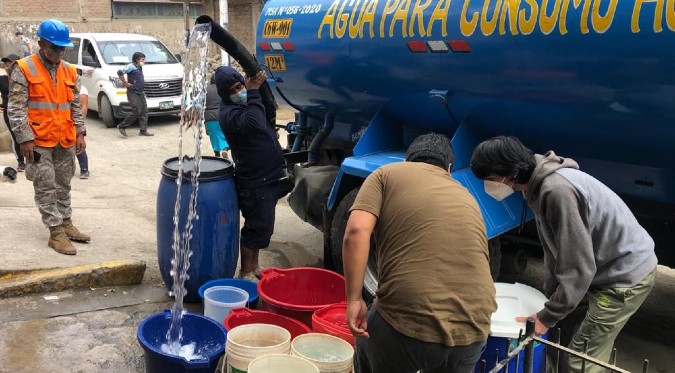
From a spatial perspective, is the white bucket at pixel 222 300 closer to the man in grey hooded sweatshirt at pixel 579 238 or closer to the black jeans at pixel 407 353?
the black jeans at pixel 407 353

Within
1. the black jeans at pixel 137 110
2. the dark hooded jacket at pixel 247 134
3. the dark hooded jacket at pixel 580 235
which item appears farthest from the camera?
the black jeans at pixel 137 110

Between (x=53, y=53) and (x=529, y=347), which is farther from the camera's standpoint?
(x=53, y=53)

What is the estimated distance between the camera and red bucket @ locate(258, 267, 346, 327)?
12.7ft

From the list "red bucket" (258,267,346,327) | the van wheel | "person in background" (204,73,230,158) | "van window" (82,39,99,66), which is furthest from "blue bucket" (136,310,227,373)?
"van window" (82,39,99,66)

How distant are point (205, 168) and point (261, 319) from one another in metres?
1.24

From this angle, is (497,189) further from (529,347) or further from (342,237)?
(342,237)

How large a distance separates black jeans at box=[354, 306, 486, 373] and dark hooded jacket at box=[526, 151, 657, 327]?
21.6 inches

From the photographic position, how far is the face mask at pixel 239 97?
4223 mm

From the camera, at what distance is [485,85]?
3.55 meters

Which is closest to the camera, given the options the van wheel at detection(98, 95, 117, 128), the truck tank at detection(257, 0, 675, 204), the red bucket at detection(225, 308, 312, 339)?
the truck tank at detection(257, 0, 675, 204)

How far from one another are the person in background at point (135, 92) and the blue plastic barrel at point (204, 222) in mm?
7378

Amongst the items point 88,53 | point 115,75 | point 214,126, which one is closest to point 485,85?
point 214,126

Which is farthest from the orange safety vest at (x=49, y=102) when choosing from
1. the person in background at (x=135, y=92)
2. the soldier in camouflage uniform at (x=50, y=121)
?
the person in background at (x=135, y=92)

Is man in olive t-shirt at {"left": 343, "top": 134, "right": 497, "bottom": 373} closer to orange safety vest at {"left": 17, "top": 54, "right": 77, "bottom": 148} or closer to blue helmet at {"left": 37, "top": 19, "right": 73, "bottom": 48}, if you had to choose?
blue helmet at {"left": 37, "top": 19, "right": 73, "bottom": 48}
